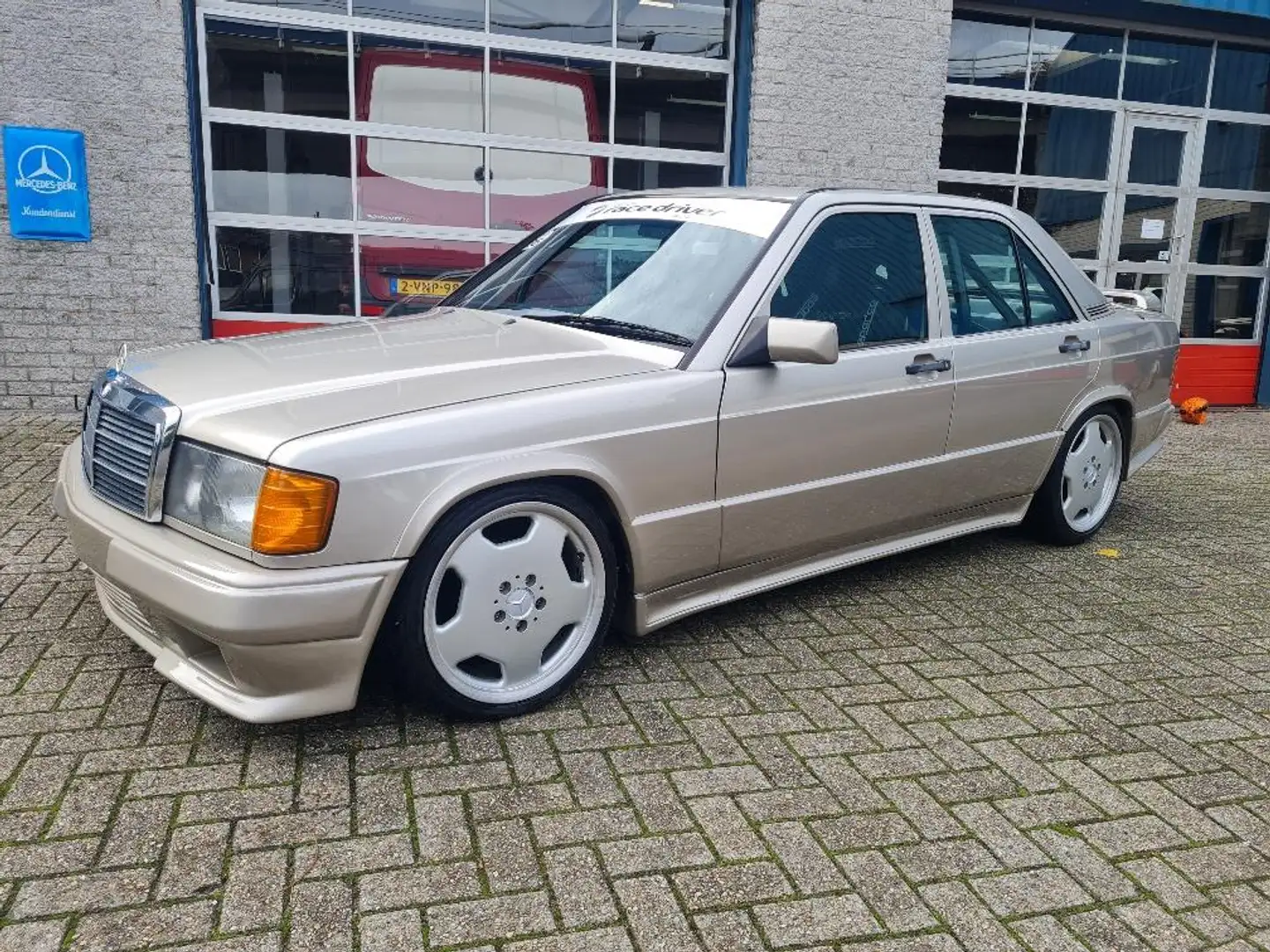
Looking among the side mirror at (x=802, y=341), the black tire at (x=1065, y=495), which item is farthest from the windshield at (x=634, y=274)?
the black tire at (x=1065, y=495)

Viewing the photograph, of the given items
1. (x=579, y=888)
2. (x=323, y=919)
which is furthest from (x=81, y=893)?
(x=579, y=888)

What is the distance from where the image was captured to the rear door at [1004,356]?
4.32 metres

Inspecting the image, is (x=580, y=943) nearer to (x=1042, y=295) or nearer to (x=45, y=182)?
(x=1042, y=295)

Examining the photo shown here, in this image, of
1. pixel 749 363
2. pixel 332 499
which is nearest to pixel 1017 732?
pixel 749 363

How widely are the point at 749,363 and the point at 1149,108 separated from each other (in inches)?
339

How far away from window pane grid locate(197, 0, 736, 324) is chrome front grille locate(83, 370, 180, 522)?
15.6 feet

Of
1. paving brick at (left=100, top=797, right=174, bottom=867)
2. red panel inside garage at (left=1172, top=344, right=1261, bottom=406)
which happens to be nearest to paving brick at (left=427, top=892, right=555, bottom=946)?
paving brick at (left=100, top=797, right=174, bottom=867)

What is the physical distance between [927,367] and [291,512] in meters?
2.58

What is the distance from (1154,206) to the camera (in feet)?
33.7

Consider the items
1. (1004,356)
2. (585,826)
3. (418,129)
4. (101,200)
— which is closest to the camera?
(585,826)

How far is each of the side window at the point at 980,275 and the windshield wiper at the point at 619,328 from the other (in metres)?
1.47

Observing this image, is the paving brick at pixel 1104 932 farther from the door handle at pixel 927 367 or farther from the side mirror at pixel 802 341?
the door handle at pixel 927 367

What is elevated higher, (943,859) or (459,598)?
(459,598)

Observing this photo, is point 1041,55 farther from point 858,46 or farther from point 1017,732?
point 1017,732
